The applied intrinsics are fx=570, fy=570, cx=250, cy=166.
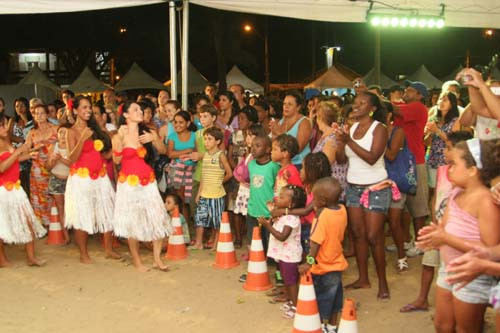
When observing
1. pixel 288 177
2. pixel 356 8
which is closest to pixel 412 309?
pixel 288 177

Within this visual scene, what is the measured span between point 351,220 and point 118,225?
8.72 feet

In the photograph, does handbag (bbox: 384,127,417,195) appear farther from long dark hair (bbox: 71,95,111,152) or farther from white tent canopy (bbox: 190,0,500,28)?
long dark hair (bbox: 71,95,111,152)

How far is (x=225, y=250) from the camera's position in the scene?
6.73 metres

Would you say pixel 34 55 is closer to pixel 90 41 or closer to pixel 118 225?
pixel 90 41

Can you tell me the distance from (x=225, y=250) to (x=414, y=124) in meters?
2.70

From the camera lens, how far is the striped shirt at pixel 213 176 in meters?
7.27

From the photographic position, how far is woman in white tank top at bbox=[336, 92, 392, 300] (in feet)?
17.7

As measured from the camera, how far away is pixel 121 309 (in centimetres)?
→ 545

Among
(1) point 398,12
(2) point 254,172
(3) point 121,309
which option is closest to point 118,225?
(3) point 121,309

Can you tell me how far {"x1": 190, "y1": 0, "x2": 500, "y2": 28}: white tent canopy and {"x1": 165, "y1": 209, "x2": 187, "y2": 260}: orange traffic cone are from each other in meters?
3.12

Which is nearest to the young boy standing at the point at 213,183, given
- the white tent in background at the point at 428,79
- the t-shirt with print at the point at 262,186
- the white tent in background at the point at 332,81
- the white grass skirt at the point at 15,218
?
the t-shirt with print at the point at 262,186

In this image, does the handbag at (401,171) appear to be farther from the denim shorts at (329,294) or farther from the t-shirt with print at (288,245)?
the denim shorts at (329,294)

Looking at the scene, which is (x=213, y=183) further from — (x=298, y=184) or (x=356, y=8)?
(x=356, y=8)

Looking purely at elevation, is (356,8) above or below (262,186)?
above
